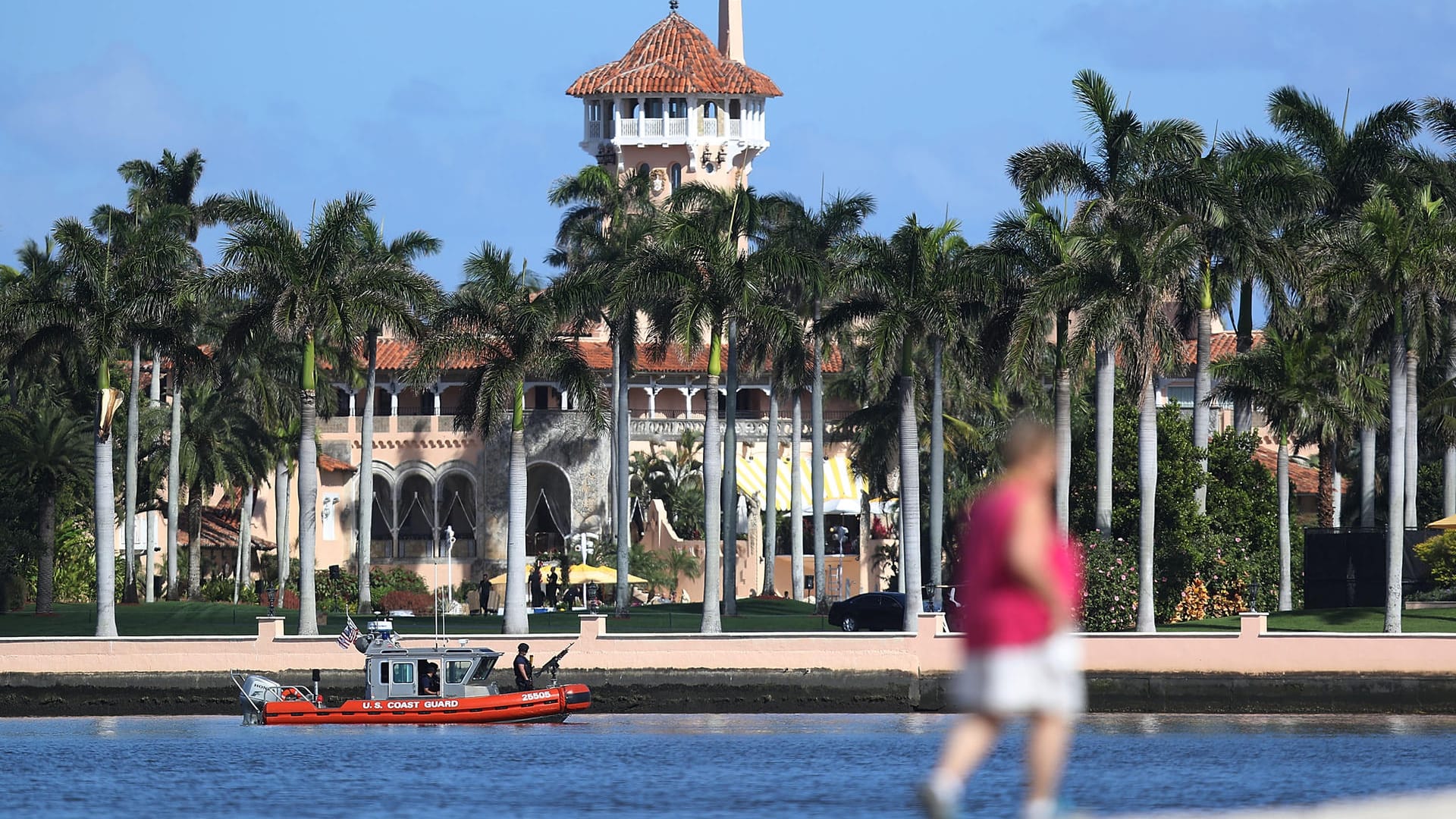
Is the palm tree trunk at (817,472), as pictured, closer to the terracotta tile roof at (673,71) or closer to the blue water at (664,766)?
the blue water at (664,766)

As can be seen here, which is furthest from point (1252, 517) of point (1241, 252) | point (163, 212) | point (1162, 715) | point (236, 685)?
point (163, 212)

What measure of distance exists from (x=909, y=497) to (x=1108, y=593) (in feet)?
16.0

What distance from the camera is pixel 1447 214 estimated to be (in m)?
52.2

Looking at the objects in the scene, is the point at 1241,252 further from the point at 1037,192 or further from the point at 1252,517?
the point at 1252,517

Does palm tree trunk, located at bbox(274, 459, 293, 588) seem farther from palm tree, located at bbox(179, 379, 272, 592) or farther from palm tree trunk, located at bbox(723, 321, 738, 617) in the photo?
palm tree trunk, located at bbox(723, 321, 738, 617)

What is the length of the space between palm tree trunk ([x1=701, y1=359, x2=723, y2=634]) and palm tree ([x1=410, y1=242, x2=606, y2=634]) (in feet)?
8.20

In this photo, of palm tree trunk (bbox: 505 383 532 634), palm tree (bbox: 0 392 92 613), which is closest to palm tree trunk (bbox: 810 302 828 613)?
palm tree trunk (bbox: 505 383 532 634)

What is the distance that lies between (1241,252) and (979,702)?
36719mm

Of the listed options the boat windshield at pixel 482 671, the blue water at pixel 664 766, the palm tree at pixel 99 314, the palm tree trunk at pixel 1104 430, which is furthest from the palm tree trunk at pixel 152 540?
the palm tree trunk at pixel 1104 430

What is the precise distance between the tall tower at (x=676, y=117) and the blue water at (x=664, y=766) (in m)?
51.5

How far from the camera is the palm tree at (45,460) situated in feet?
190

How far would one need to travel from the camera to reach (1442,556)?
44781 millimetres

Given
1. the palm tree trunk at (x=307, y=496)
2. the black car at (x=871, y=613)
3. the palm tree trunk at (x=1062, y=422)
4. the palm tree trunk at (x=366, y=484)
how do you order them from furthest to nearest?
the palm tree trunk at (x=366, y=484)
the black car at (x=871, y=613)
the palm tree trunk at (x=307, y=496)
the palm tree trunk at (x=1062, y=422)

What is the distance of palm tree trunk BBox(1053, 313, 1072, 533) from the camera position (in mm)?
46562
